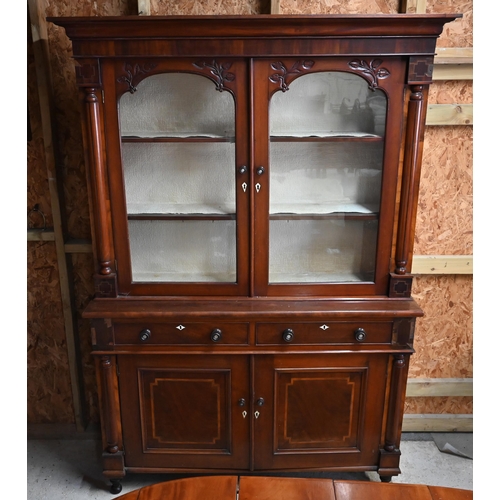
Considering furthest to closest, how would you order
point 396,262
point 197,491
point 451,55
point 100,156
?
point 451,55 < point 396,262 < point 100,156 < point 197,491

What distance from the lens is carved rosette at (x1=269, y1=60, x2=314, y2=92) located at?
1590 mm

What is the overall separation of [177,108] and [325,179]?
0.63 m

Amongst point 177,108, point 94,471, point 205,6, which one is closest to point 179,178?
point 177,108

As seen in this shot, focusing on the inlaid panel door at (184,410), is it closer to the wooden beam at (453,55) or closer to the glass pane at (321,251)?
the glass pane at (321,251)

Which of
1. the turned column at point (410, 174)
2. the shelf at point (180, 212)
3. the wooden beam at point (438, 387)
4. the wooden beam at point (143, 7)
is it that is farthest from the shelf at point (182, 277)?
the wooden beam at point (438, 387)

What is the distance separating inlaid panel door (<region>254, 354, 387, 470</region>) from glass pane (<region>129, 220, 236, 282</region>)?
41 centimetres

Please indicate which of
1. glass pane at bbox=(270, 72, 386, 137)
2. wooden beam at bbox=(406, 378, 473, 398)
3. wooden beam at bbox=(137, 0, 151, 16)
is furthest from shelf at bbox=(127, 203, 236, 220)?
wooden beam at bbox=(406, 378, 473, 398)

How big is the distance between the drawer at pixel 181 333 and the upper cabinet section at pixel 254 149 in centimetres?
13

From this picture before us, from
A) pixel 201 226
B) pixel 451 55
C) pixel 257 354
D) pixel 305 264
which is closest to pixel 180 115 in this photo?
pixel 201 226

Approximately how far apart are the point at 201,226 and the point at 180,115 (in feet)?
1.42

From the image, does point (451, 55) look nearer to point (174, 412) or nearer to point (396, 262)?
point (396, 262)

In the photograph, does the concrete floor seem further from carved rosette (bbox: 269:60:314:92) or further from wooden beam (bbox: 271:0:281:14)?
wooden beam (bbox: 271:0:281:14)

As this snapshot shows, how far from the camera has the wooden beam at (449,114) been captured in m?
1.97

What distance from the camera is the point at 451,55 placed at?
191cm
